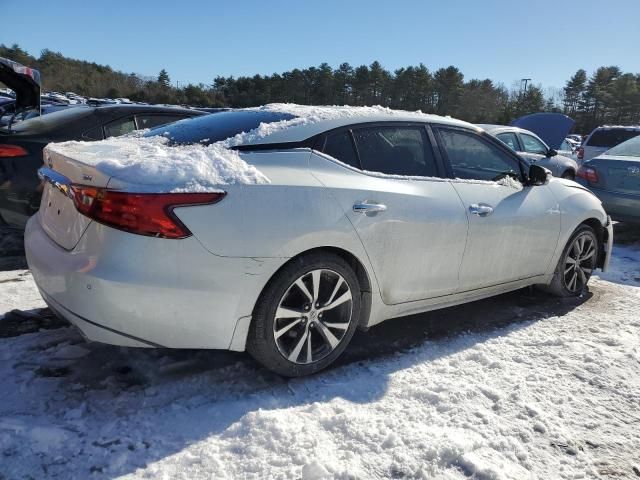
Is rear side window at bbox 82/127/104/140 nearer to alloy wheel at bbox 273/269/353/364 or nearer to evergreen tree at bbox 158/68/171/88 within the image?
alloy wheel at bbox 273/269/353/364

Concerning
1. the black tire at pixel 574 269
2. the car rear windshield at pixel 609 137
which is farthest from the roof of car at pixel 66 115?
the car rear windshield at pixel 609 137

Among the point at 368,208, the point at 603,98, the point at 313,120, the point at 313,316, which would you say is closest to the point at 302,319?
the point at 313,316

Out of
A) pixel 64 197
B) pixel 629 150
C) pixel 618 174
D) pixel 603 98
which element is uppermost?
pixel 603 98

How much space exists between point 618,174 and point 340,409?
627 cm

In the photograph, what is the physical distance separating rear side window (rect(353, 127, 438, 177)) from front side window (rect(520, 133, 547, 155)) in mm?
→ 7724

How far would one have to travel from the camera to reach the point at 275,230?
8.68 feet

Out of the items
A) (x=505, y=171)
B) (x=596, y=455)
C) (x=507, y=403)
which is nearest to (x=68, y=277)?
(x=507, y=403)

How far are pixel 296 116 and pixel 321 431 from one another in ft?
6.17

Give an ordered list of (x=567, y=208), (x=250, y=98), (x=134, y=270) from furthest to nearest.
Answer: (x=250, y=98) → (x=567, y=208) → (x=134, y=270)

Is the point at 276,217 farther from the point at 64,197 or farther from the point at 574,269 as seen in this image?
the point at 574,269

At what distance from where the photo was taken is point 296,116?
3279 mm

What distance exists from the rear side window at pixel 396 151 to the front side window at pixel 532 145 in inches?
304

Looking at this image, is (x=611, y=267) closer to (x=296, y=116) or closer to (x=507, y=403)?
(x=507, y=403)

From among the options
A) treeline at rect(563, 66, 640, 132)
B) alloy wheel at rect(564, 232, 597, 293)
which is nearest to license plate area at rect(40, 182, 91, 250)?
alloy wheel at rect(564, 232, 597, 293)
